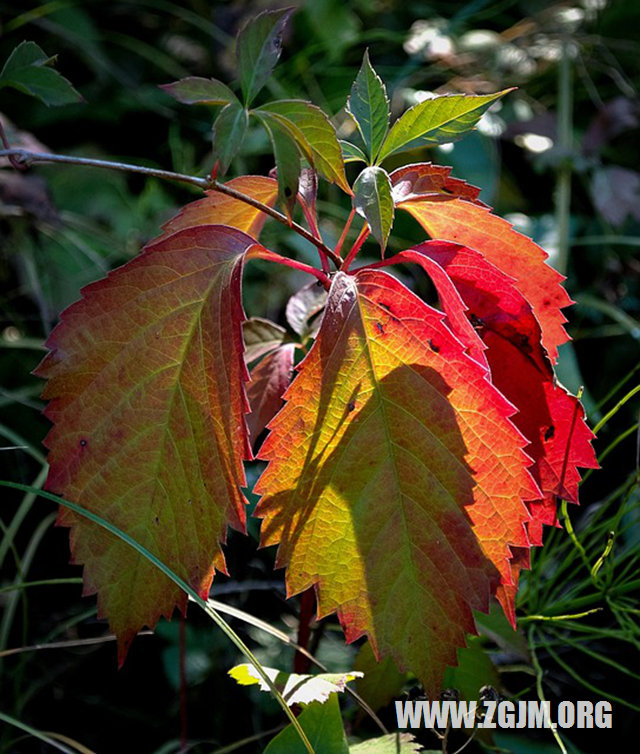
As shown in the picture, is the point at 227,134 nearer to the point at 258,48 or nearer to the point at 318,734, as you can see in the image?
the point at 258,48

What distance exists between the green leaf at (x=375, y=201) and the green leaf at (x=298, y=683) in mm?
365

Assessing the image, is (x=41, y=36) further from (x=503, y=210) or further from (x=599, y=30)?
(x=599, y=30)

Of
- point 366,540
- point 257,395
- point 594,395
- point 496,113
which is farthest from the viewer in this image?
point 496,113

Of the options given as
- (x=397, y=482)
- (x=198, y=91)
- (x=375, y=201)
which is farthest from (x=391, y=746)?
(x=198, y=91)

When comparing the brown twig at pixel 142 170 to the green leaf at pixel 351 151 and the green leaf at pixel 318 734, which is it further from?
the green leaf at pixel 318 734

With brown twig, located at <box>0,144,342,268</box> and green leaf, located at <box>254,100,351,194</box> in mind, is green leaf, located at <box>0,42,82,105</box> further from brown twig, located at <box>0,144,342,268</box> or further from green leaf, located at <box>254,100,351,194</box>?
green leaf, located at <box>254,100,351,194</box>

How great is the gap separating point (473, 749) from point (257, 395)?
490mm

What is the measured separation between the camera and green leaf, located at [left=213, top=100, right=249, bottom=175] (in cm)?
57

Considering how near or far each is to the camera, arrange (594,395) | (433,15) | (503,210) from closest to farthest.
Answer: (594,395) → (503,210) → (433,15)

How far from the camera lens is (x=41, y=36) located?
1.61m

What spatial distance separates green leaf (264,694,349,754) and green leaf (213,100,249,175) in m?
0.44

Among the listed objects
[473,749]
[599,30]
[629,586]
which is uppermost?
[599,30]

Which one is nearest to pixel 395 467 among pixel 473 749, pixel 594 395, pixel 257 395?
pixel 257 395

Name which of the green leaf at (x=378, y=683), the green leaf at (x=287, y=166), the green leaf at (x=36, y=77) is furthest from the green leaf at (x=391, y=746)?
the green leaf at (x=36, y=77)
